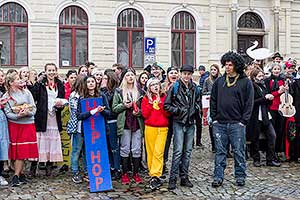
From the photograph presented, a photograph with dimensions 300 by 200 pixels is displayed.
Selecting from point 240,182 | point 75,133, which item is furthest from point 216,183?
point 75,133

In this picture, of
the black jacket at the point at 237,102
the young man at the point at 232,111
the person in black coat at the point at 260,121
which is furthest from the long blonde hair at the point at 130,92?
the person in black coat at the point at 260,121

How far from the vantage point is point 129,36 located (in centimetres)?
2470

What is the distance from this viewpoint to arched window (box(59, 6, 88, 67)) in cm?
2352

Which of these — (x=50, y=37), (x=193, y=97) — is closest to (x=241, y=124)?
(x=193, y=97)

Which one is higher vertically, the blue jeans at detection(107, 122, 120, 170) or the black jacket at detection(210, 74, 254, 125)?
the black jacket at detection(210, 74, 254, 125)

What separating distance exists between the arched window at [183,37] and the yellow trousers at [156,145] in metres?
18.0

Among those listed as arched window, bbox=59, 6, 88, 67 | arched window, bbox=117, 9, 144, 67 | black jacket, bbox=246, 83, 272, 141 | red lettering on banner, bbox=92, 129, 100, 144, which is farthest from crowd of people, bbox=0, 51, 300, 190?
arched window, bbox=117, 9, 144, 67

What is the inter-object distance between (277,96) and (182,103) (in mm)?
2998

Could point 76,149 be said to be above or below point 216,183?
above

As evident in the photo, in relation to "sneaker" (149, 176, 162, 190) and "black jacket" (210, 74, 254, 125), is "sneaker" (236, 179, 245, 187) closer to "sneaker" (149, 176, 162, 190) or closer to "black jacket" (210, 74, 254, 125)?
"black jacket" (210, 74, 254, 125)

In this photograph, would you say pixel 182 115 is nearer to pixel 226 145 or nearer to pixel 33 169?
pixel 226 145

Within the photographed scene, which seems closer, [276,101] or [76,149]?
[76,149]

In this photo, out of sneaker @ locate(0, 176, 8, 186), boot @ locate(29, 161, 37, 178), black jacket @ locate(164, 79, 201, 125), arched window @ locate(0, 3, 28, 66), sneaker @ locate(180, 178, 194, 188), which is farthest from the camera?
arched window @ locate(0, 3, 28, 66)

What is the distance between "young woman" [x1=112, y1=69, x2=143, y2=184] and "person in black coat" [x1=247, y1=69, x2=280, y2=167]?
261 centimetres
